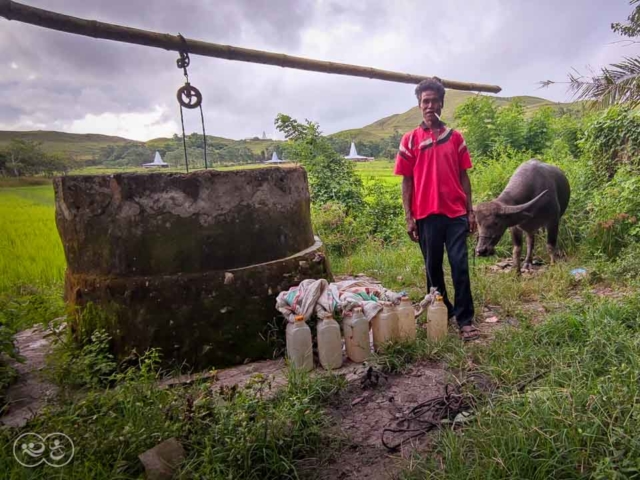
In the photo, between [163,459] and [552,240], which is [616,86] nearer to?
[552,240]

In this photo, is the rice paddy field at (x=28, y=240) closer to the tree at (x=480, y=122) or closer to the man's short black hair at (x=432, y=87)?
the man's short black hair at (x=432, y=87)

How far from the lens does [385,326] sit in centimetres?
284

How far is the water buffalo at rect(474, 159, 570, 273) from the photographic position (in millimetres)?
4512

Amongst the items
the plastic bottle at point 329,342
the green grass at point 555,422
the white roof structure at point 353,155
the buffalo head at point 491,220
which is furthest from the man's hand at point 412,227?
the white roof structure at point 353,155

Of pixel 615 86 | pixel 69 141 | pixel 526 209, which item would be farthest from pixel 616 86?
pixel 69 141

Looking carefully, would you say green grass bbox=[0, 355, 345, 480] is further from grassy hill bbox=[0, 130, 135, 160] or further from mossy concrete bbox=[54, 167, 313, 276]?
grassy hill bbox=[0, 130, 135, 160]

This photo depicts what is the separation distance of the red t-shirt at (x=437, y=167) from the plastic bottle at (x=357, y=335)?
0.94 meters

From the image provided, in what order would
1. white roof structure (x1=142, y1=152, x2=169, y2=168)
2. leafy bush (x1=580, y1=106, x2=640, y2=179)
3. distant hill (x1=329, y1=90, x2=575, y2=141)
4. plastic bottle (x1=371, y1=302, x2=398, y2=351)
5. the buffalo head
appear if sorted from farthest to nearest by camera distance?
distant hill (x1=329, y1=90, x2=575, y2=141)
leafy bush (x1=580, y1=106, x2=640, y2=179)
the buffalo head
white roof structure (x1=142, y1=152, x2=169, y2=168)
plastic bottle (x1=371, y1=302, x2=398, y2=351)

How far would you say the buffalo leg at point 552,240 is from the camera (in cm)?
495

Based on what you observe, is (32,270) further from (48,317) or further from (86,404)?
(86,404)

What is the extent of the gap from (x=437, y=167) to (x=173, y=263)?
195 cm

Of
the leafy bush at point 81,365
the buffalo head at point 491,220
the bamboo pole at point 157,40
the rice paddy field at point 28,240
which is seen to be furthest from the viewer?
the buffalo head at point 491,220

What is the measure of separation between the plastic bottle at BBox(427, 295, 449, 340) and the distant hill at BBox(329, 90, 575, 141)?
7.49 meters

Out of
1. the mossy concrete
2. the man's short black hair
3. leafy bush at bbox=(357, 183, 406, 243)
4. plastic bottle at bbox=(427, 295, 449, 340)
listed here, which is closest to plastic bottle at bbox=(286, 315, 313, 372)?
the mossy concrete
